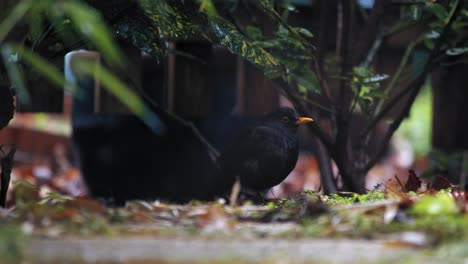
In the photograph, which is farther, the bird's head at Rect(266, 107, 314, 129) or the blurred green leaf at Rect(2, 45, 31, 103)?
the bird's head at Rect(266, 107, 314, 129)

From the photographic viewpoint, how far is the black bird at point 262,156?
2822 mm

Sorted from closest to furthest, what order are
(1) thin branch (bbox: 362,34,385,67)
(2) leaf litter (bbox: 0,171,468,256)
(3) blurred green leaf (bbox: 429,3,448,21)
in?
(2) leaf litter (bbox: 0,171,468,256)
(3) blurred green leaf (bbox: 429,3,448,21)
(1) thin branch (bbox: 362,34,385,67)

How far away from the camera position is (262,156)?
2.88 meters

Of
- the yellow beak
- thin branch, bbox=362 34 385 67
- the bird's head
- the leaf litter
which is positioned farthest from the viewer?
thin branch, bbox=362 34 385 67

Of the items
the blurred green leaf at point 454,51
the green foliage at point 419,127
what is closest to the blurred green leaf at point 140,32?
the blurred green leaf at point 454,51

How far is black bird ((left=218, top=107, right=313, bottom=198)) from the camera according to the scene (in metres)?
2.82

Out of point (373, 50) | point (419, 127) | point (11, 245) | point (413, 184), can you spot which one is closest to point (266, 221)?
point (11, 245)

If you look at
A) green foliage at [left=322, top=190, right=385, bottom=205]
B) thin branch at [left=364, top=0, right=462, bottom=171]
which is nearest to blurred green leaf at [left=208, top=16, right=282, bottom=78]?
green foliage at [left=322, top=190, right=385, bottom=205]

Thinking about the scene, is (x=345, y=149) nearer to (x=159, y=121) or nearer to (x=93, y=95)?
(x=159, y=121)

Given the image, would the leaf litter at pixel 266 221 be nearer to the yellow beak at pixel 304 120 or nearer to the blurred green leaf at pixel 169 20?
the blurred green leaf at pixel 169 20

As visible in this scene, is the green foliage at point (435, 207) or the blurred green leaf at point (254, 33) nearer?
the green foliage at point (435, 207)

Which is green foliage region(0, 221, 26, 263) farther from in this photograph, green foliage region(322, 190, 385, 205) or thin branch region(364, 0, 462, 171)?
thin branch region(364, 0, 462, 171)

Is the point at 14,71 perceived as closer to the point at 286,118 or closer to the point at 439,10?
the point at 439,10

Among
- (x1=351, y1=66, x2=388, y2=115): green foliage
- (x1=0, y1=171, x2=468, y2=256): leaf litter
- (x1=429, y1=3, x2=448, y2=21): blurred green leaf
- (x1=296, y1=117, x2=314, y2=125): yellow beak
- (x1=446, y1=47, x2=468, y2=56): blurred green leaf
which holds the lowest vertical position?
(x1=0, y1=171, x2=468, y2=256): leaf litter
